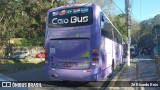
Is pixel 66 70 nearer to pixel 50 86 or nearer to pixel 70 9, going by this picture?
pixel 50 86

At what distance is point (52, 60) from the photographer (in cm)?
1369

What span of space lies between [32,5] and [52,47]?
2357 centimetres

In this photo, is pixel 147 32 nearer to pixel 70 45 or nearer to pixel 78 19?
pixel 78 19

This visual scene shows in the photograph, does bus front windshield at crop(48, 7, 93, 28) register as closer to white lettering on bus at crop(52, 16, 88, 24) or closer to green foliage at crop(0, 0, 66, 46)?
white lettering on bus at crop(52, 16, 88, 24)

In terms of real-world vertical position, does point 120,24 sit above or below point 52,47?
above

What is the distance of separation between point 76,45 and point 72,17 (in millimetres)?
1323

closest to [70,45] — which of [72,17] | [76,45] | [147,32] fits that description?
[76,45]

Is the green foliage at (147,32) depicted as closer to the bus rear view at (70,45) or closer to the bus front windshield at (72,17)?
the bus front windshield at (72,17)

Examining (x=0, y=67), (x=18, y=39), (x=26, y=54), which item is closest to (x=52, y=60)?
(x=0, y=67)

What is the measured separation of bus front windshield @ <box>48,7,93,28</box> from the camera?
1342cm

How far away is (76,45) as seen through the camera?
43.6 feet

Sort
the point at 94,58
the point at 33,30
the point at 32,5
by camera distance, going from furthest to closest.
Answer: the point at 33,30
the point at 32,5
the point at 94,58

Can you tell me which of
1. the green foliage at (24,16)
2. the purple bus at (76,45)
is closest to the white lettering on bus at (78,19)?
the purple bus at (76,45)

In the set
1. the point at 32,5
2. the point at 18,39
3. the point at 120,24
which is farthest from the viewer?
the point at 120,24
